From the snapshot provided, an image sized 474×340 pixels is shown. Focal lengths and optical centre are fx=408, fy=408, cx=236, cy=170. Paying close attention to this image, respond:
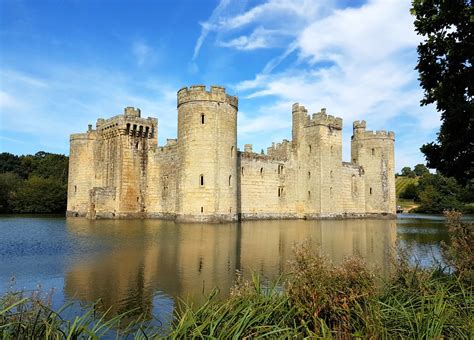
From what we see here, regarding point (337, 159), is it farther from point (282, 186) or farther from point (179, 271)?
point (179, 271)

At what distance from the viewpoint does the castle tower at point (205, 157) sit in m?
27.8

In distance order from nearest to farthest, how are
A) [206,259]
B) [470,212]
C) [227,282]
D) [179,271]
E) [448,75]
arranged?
1. [227,282]
2. [448,75]
3. [179,271]
4. [206,259]
5. [470,212]

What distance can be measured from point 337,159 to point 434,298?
34349 millimetres

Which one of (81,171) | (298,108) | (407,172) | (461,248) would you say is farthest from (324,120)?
(407,172)

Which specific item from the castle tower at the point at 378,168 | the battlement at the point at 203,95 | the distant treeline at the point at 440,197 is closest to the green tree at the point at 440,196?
the distant treeline at the point at 440,197

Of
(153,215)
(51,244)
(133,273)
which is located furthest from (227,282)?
(153,215)

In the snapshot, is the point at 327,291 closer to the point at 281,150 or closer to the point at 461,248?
the point at 461,248

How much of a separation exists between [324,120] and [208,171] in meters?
14.2

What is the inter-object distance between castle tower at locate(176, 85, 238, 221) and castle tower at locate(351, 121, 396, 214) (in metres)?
20.1

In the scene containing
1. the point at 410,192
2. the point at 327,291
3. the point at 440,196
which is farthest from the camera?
the point at 410,192

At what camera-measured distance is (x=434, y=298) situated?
492cm

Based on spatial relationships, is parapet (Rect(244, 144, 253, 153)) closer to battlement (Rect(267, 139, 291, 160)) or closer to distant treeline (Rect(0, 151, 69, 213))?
battlement (Rect(267, 139, 291, 160))

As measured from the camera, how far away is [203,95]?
28328 mm

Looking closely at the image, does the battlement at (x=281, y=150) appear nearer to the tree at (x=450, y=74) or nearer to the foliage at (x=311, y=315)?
the tree at (x=450, y=74)
